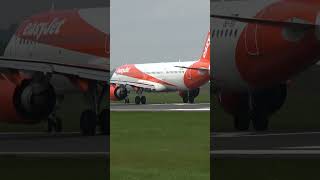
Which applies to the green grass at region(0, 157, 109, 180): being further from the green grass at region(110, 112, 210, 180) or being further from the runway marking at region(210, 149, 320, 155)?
the runway marking at region(210, 149, 320, 155)

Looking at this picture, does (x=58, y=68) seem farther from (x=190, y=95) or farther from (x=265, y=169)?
(x=190, y=95)

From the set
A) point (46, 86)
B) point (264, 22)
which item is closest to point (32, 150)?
point (46, 86)

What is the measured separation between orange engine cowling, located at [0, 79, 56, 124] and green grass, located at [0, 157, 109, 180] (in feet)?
21.3

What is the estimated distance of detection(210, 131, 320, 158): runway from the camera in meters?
16.0

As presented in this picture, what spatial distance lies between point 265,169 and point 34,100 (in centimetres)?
1069

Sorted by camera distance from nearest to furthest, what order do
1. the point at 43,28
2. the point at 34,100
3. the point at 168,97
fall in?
the point at 34,100, the point at 43,28, the point at 168,97

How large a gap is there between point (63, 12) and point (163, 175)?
12.7m

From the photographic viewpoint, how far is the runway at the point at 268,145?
16031 mm

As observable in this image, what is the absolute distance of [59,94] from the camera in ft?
80.4

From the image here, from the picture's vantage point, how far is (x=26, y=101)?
22203 millimetres

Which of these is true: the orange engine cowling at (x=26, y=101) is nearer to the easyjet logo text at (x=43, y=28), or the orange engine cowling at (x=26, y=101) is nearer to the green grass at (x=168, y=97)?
the easyjet logo text at (x=43, y=28)

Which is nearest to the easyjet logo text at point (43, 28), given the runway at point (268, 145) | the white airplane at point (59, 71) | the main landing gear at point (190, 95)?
the white airplane at point (59, 71)

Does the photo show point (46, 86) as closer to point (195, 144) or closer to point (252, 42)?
point (195, 144)

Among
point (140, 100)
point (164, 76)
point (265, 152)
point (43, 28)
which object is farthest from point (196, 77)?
point (265, 152)
